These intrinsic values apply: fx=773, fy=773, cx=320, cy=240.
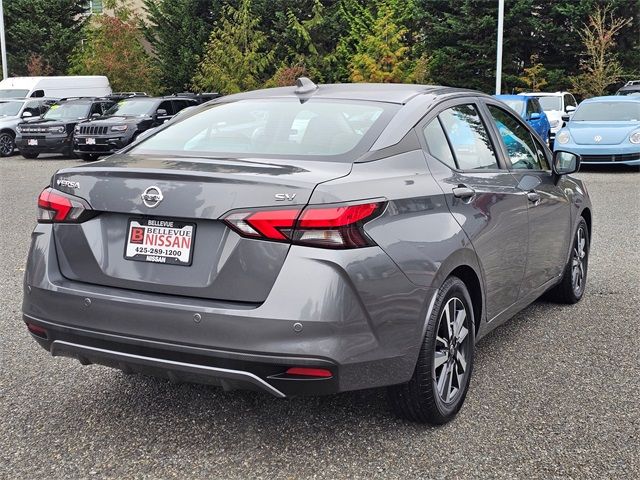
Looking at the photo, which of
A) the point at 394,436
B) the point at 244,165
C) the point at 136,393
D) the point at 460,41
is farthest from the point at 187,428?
the point at 460,41

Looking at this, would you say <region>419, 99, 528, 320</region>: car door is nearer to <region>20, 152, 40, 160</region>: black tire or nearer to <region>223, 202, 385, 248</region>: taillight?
<region>223, 202, 385, 248</region>: taillight

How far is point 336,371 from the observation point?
9.91 ft

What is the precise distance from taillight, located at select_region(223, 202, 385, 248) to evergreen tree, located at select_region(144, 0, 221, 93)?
126ft

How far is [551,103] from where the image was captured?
22.1 meters

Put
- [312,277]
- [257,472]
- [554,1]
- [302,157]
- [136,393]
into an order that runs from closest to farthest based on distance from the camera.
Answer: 1. [312,277]
2. [257,472]
3. [302,157]
4. [136,393]
5. [554,1]

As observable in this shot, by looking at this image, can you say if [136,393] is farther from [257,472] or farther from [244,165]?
[244,165]

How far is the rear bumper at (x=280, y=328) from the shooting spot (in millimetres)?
2961

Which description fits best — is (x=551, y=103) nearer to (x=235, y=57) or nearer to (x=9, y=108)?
(x=9, y=108)

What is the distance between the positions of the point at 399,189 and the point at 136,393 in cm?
180

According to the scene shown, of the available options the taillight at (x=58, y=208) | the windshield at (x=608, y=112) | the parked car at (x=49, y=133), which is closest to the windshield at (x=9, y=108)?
the parked car at (x=49, y=133)

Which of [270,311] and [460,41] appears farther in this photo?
[460,41]

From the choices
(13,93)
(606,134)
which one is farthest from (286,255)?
(13,93)

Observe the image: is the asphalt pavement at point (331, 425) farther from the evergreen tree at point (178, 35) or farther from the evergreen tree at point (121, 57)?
the evergreen tree at point (178, 35)

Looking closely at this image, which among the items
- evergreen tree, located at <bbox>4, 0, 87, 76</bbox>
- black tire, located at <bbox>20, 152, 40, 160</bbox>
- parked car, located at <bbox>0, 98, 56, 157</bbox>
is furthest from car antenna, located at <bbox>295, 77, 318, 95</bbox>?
evergreen tree, located at <bbox>4, 0, 87, 76</bbox>
